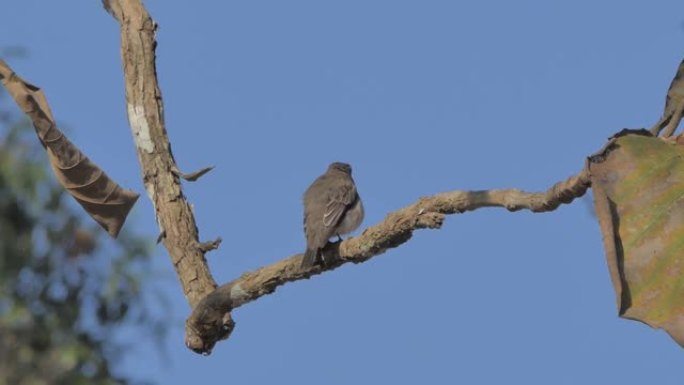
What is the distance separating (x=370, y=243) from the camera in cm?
439

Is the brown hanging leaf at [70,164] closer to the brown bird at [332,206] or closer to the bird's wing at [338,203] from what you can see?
the brown bird at [332,206]

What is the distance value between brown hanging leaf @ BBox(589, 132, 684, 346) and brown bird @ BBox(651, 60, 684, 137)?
229 mm

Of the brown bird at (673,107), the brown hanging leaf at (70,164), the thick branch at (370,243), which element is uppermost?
the brown hanging leaf at (70,164)

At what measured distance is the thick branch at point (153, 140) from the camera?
542 centimetres

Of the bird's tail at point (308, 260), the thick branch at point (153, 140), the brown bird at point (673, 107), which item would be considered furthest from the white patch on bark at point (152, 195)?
the brown bird at point (673, 107)

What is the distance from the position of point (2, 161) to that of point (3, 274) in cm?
108

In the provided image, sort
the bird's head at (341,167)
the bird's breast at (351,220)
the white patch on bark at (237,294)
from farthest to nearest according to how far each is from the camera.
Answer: the bird's head at (341,167), the bird's breast at (351,220), the white patch on bark at (237,294)

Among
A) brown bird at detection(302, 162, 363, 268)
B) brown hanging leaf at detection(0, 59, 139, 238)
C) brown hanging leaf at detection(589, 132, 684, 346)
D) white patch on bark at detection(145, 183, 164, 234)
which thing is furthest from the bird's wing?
brown hanging leaf at detection(589, 132, 684, 346)

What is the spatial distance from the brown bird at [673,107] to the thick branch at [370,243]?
9.5 inches

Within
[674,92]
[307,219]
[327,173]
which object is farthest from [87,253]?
[674,92]

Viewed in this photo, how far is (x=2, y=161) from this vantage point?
9570 mm

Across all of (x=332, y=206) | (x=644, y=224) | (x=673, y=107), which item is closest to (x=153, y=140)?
(x=332, y=206)

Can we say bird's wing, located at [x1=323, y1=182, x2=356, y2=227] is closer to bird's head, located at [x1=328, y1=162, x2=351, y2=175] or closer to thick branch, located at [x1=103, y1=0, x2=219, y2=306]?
bird's head, located at [x1=328, y1=162, x2=351, y2=175]

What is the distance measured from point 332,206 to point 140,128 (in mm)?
2189
